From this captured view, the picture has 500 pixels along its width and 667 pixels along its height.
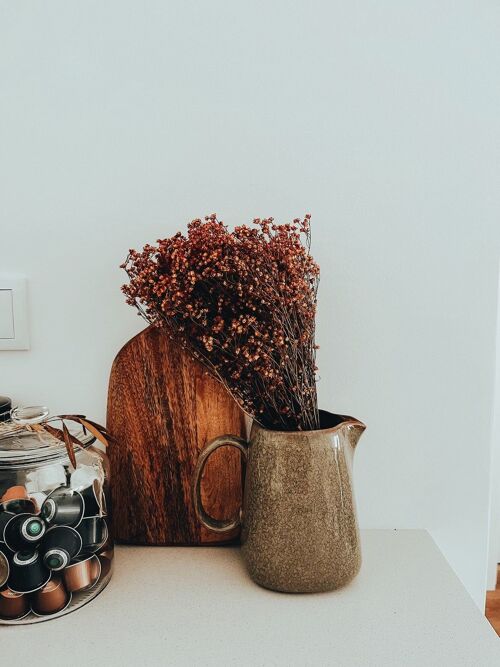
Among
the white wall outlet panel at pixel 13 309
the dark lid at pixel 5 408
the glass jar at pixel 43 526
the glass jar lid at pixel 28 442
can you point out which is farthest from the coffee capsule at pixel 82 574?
the white wall outlet panel at pixel 13 309

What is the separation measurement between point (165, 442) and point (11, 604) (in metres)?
0.27

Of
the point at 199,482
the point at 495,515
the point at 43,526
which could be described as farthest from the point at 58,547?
the point at 495,515

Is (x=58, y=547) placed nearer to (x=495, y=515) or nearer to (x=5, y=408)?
(x=5, y=408)

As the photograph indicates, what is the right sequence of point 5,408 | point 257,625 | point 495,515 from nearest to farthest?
point 257,625, point 5,408, point 495,515

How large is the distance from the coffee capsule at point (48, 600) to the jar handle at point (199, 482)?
184mm

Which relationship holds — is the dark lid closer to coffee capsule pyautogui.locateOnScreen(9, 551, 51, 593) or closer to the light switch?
the light switch

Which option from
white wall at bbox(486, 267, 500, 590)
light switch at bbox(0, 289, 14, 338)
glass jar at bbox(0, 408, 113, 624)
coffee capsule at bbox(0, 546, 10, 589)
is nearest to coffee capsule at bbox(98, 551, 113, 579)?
glass jar at bbox(0, 408, 113, 624)

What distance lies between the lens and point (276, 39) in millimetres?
778

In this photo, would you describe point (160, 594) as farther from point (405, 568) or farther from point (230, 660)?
point (405, 568)

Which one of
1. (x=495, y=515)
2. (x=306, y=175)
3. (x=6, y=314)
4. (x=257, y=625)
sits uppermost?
(x=306, y=175)

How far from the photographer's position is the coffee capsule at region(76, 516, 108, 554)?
642 mm

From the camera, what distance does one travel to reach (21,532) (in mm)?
604

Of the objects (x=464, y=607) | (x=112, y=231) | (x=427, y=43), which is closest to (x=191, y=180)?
(x=112, y=231)

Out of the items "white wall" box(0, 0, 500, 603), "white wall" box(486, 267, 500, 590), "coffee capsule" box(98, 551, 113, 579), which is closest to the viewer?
"coffee capsule" box(98, 551, 113, 579)
